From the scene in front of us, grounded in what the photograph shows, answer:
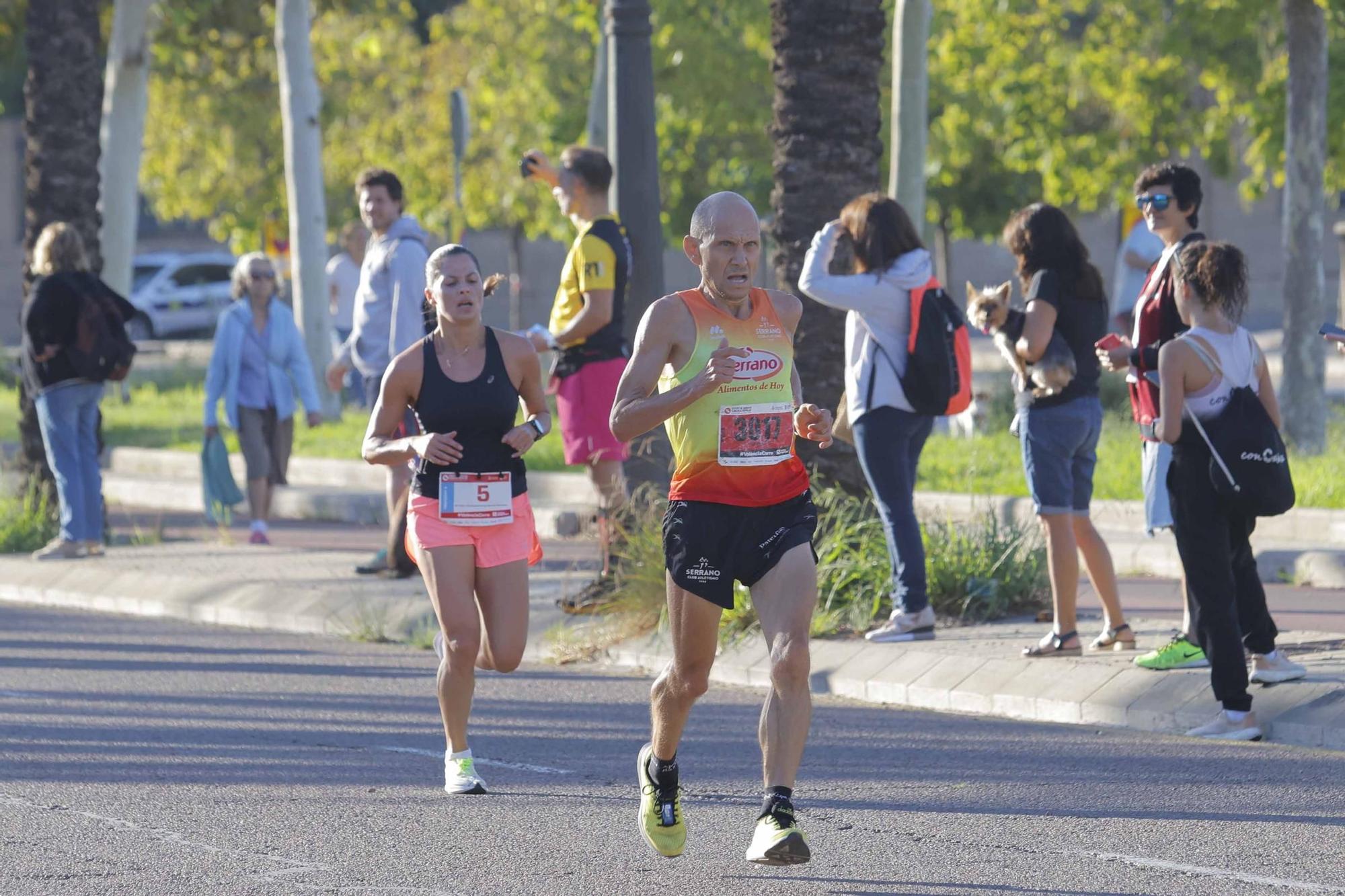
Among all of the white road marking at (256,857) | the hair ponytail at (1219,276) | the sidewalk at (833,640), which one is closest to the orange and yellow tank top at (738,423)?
the white road marking at (256,857)

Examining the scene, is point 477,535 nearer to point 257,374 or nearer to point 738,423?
point 738,423

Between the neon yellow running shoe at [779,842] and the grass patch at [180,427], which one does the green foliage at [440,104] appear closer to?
the grass patch at [180,427]

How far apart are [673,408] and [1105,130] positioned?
1018 inches

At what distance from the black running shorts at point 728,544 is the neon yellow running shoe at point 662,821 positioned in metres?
0.57

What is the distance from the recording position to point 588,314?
10289mm

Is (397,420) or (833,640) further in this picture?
(833,640)

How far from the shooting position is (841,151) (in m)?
11.2

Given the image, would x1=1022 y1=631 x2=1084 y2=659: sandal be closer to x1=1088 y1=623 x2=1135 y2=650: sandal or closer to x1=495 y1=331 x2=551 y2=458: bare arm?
x1=1088 y1=623 x2=1135 y2=650: sandal

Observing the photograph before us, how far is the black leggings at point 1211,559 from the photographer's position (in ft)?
25.4

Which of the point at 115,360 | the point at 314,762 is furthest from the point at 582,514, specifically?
the point at 314,762

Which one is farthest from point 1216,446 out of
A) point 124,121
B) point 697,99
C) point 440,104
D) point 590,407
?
point 440,104

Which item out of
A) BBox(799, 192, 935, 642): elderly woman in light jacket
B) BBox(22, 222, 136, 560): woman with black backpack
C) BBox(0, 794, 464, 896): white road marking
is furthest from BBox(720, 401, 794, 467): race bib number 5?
BBox(22, 222, 136, 560): woman with black backpack

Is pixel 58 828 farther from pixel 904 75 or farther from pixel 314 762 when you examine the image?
pixel 904 75

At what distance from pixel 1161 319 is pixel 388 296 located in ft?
15.1
